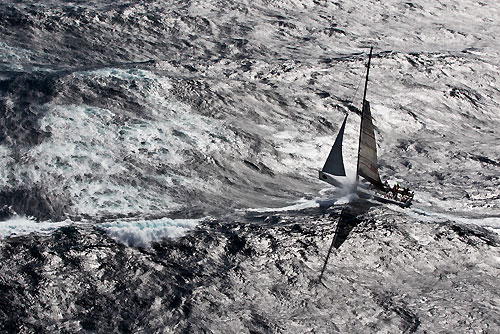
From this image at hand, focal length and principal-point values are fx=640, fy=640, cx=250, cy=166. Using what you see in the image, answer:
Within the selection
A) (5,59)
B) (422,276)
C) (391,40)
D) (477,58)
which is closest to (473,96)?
(477,58)

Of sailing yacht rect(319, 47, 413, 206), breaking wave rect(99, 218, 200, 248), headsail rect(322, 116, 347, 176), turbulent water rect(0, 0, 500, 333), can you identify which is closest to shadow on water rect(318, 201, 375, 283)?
turbulent water rect(0, 0, 500, 333)

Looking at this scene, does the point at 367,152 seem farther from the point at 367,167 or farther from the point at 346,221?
the point at 346,221

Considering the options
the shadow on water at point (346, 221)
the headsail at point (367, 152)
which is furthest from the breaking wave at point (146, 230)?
the headsail at point (367, 152)

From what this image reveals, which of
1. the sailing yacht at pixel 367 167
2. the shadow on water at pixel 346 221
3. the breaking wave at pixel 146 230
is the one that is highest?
the sailing yacht at pixel 367 167

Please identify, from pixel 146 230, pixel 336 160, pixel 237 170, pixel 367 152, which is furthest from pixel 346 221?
pixel 146 230

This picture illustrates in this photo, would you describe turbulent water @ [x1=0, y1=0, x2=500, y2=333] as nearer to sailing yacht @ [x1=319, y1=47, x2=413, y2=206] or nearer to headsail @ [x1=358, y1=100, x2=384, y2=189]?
sailing yacht @ [x1=319, y1=47, x2=413, y2=206]

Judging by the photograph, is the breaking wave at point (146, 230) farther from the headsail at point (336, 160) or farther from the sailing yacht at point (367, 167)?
the sailing yacht at point (367, 167)

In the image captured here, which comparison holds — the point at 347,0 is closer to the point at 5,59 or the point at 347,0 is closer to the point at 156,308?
the point at 5,59
